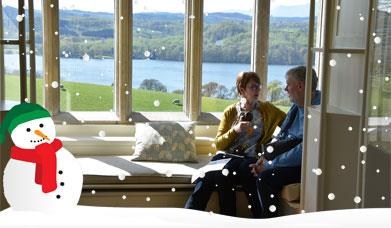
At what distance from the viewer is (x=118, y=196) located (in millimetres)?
1979

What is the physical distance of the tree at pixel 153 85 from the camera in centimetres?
222

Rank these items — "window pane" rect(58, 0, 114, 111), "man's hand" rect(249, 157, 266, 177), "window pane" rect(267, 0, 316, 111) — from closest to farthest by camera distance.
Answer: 1. "window pane" rect(58, 0, 114, 111)
2. "man's hand" rect(249, 157, 266, 177)
3. "window pane" rect(267, 0, 316, 111)

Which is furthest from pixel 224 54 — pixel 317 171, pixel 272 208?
pixel 317 171

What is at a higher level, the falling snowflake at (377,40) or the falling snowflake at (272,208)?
the falling snowflake at (377,40)

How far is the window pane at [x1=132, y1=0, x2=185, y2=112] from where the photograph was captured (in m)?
2.33

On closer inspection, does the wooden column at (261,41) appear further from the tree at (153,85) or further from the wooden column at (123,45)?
the wooden column at (123,45)

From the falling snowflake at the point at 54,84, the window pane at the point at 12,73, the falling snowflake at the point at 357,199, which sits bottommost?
the falling snowflake at the point at 357,199

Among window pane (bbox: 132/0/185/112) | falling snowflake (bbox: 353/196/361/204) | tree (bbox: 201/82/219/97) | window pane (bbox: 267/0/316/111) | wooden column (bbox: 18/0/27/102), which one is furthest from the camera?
tree (bbox: 201/82/219/97)

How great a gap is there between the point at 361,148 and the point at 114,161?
1090mm

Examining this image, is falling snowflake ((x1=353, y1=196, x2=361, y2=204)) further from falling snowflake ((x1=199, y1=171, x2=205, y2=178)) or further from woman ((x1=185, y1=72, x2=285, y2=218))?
falling snowflake ((x1=199, y1=171, x2=205, y2=178))

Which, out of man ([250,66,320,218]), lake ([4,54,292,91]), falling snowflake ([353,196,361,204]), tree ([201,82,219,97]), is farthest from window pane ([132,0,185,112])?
falling snowflake ([353,196,361,204])

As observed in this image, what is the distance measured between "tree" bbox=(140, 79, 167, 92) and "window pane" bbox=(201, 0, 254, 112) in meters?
0.26

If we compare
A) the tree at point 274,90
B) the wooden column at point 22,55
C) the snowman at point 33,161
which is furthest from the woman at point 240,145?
the snowman at point 33,161

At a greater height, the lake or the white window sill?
the lake
